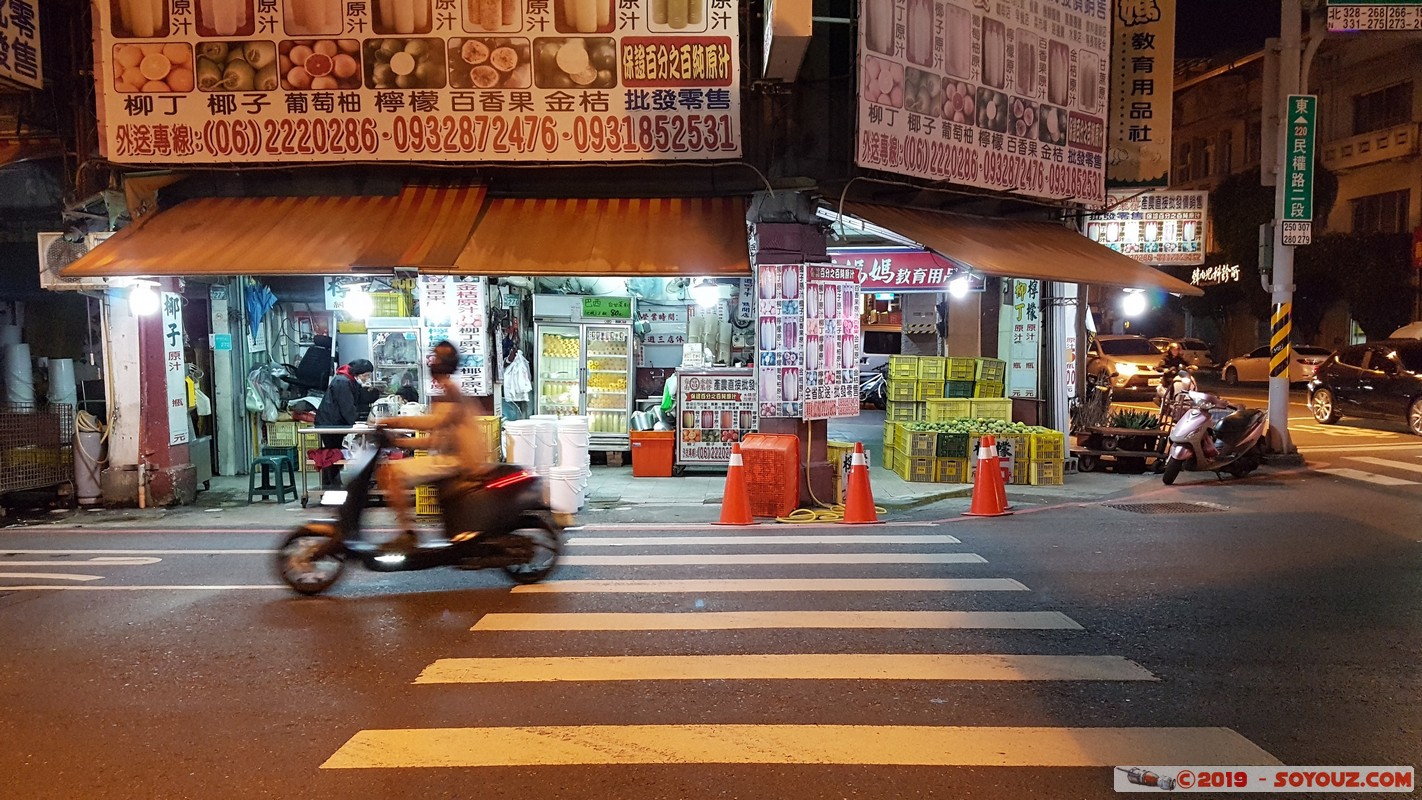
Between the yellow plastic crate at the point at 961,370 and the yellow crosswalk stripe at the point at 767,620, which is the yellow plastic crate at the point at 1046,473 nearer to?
the yellow plastic crate at the point at 961,370

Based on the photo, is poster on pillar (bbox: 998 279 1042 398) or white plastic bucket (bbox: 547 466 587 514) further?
poster on pillar (bbox: 998 279 1042 398)

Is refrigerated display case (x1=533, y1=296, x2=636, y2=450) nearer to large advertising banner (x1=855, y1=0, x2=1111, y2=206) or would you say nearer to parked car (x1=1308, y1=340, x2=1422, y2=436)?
large advertising banner (x1=855, y1=0, x2=1111, y2=206)

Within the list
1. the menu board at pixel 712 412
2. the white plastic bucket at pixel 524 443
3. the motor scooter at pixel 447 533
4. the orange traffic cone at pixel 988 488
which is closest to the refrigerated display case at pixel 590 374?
the menu board at pixel 712 412

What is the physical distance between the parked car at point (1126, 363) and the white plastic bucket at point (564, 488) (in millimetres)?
20098

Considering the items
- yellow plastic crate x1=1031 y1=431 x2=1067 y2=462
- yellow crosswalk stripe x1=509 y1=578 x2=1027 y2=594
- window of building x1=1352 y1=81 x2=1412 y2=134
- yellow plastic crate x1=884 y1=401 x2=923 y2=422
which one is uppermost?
window of building x1=1352 y1=81 x2=1412 y2=134

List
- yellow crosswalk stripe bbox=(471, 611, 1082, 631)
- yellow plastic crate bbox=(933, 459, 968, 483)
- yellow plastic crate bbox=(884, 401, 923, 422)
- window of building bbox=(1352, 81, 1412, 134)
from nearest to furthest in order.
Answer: yellow crosswalk stripe bbox=(471, 611, 1082, 631)
yellow plastic crate bbox=(933, 459, 968, 483)
yellow plastic crate bbox=(884, 401, 923, 422)
window of building bbox=(1352, 81, 1412, 134)

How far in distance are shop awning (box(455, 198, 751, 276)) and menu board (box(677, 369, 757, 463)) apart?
2.97 meters

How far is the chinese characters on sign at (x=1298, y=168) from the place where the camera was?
1377 centimetres

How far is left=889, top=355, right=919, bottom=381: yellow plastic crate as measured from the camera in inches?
621

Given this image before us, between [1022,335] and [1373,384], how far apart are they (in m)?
9.49

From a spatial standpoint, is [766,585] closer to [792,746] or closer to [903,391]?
[792,746]

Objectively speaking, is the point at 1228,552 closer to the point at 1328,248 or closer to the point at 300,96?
the point at 300,96

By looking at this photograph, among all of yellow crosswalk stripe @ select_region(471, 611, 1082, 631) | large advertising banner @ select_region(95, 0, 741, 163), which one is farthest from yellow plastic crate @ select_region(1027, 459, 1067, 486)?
yellow crosswalk stripe @ select_region(471, 611, 1082, 631)

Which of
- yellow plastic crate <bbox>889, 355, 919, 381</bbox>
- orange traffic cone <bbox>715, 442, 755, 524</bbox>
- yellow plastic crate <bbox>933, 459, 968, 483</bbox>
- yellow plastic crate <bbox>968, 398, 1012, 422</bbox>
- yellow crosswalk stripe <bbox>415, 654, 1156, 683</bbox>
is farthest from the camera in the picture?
yellow plastic crate <bbox>889, 355, 919, 381</bbox>
